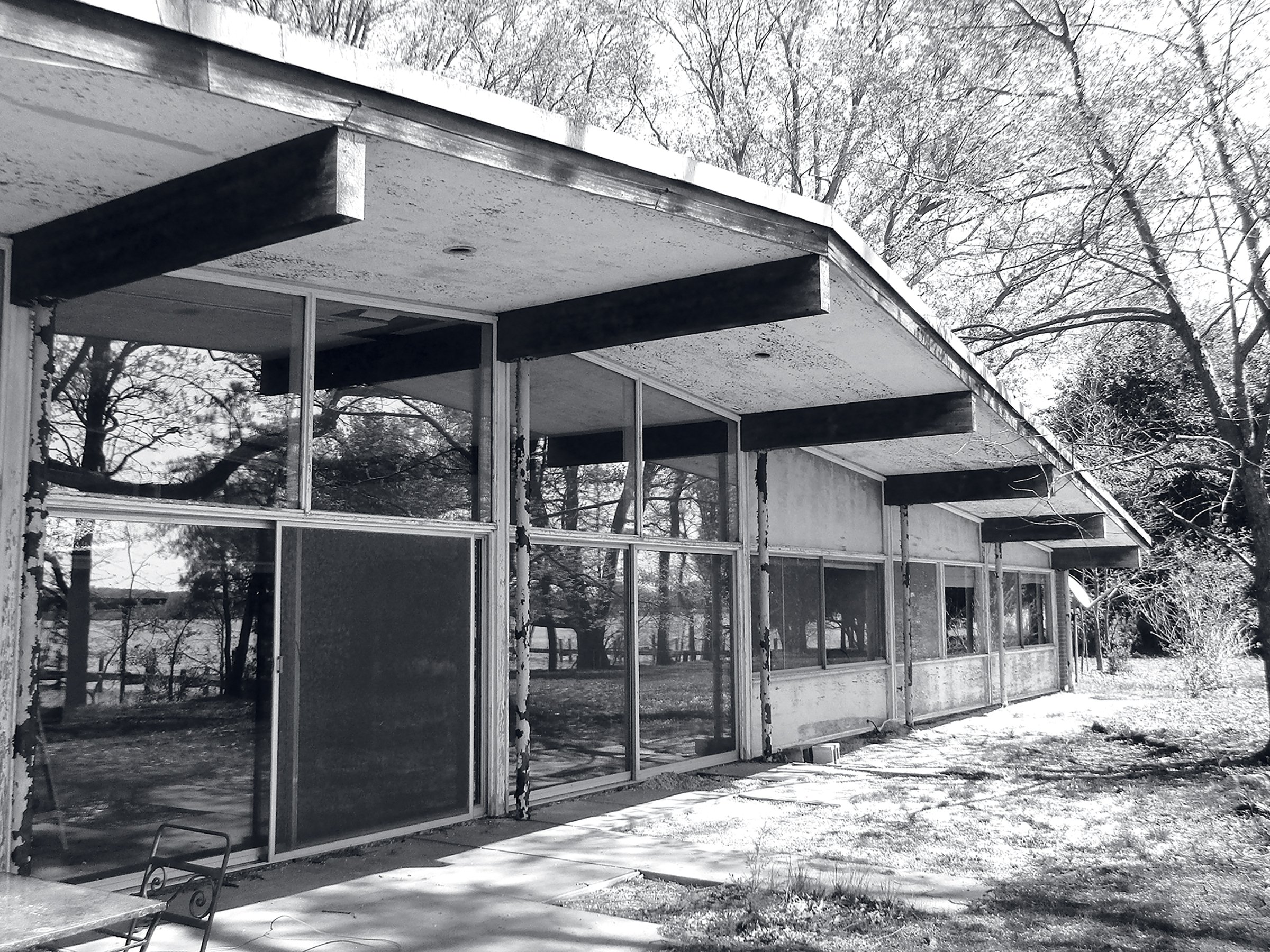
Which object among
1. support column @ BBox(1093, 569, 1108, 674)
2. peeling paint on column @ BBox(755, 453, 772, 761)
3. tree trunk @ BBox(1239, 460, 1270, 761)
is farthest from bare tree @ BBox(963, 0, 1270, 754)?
support column @ BBox(1093, 569, 1108, 674)

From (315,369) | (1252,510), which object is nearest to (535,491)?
(315,369)

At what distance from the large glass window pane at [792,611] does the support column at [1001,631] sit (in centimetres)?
660

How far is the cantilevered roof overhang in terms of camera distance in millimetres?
3260

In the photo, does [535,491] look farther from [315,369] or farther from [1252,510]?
[1252,510]

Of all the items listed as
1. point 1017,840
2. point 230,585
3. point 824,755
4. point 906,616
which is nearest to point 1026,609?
point 906,616

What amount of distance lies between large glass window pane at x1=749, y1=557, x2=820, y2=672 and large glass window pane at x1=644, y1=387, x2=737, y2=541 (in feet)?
2.64

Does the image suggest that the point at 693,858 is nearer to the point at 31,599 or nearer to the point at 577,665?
the point at 577,665

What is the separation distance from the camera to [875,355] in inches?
305

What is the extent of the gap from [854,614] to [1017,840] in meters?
5.60

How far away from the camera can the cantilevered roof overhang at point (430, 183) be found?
326cm

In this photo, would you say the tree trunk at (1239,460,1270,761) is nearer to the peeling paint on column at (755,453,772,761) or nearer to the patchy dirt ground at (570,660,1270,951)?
the patchy dirt ground at (570,660,1270,951)

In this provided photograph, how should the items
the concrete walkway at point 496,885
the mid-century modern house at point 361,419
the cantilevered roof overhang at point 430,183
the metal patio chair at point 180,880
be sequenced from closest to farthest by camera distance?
the cantilevered roof overhang at point 430,183
the mid-century modern house at point 361,419
the metal patio chair at point 180,880
the concrete walkway at point 496,885

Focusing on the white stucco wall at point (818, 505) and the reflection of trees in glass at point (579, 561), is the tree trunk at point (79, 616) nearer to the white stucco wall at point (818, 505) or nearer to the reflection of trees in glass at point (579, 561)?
the reflection of trees in glass at point (579, 561)

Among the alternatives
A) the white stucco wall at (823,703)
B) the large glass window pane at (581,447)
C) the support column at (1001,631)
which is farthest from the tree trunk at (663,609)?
the support column at (1001,631)
